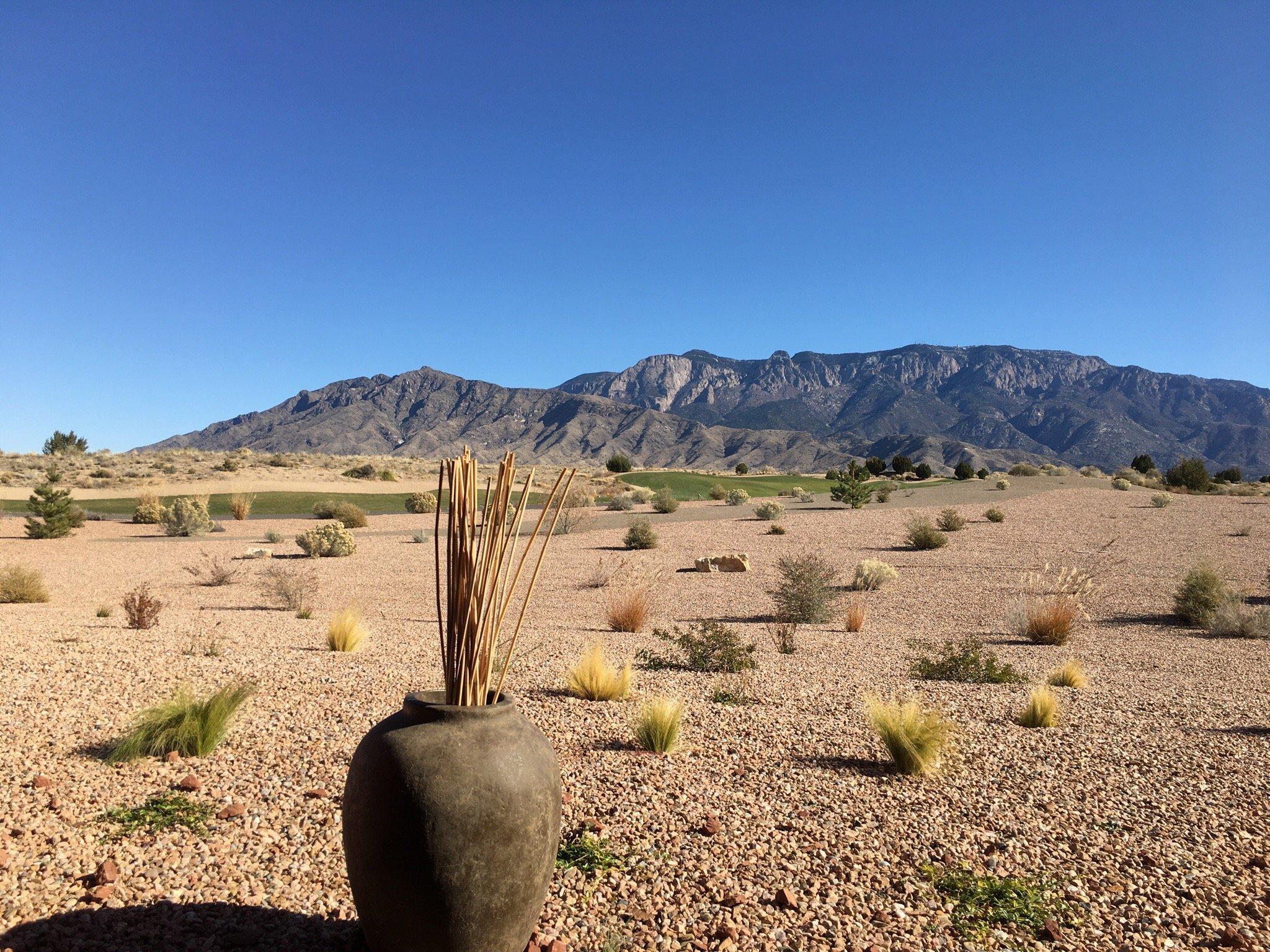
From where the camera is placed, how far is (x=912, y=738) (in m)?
6.00

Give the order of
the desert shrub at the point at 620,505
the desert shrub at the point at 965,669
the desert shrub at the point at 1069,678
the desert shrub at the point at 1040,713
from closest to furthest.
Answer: the desert shrub at the point at 1040,713
the desert shrub at the point at 1069,678
the desert shrub at the point at 965,669
the desert shrub at the point at 620,505

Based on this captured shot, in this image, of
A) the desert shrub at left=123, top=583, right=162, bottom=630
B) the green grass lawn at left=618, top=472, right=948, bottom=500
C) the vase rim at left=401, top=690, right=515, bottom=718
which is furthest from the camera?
the green grass lawn at left=618, top=472, right=948, bottom=500

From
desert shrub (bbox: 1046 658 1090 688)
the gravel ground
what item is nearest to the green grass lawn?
desert shrub (bbox: 1046 658 1090 688)

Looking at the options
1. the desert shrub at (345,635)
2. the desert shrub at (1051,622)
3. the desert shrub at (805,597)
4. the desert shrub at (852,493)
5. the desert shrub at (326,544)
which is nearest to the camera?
the desert shrub at (345,635)

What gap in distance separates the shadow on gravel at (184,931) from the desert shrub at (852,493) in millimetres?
34327

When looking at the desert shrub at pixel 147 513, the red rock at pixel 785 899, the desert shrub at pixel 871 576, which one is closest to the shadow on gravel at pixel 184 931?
the red rock at pixel 785 899

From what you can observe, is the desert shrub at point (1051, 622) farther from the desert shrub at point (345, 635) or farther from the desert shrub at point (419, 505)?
the desert shrub at point (419, 505)

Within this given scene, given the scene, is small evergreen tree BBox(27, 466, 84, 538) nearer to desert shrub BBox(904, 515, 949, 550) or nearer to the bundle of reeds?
desert shrub BBox(904, 515, 949, 550)

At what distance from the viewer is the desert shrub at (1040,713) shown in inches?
287

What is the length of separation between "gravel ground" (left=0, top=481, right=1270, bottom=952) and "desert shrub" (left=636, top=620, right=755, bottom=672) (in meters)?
0.33

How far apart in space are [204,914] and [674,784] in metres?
3.03

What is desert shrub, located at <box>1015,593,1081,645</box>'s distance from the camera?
469 inches

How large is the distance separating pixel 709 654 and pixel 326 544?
1630 centimetres

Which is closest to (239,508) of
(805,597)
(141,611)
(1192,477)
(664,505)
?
(664,505)
